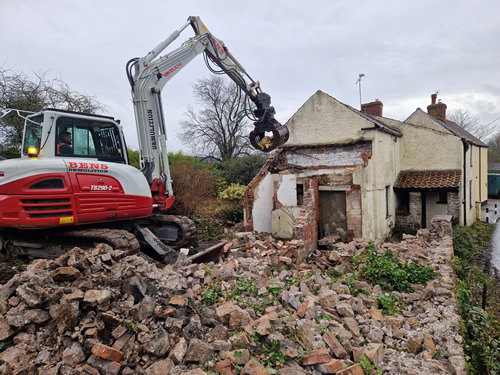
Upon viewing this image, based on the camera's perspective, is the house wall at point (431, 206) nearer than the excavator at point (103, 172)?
No

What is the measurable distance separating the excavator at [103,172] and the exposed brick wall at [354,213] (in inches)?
193

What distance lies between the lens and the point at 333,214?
11930 mm

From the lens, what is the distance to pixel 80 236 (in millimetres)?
5691

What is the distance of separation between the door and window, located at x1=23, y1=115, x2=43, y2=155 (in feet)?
29.9

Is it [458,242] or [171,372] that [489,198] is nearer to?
[458,242]

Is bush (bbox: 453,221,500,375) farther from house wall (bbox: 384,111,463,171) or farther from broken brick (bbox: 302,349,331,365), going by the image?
house wall (bbox: 384,111,463,171)

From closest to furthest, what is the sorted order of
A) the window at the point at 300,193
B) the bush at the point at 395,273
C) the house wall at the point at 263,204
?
the bush at the point at 395,273 → the window at the point at 300,193 → the house wall at the point at 263,204

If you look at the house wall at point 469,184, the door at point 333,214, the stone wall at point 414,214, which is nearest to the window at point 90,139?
the door at point 333,214

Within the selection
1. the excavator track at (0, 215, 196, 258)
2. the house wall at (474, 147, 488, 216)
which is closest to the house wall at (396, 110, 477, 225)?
the house wall at (474, 147, 488, 216)

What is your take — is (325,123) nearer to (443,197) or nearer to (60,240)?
(443,197)

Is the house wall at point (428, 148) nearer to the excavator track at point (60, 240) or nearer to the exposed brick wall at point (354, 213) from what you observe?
the exposed brick wall at point (354, 213)

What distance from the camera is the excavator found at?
16.9 ft

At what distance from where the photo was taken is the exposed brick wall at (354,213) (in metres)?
11.4

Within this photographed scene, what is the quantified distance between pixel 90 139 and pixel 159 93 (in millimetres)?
1774
